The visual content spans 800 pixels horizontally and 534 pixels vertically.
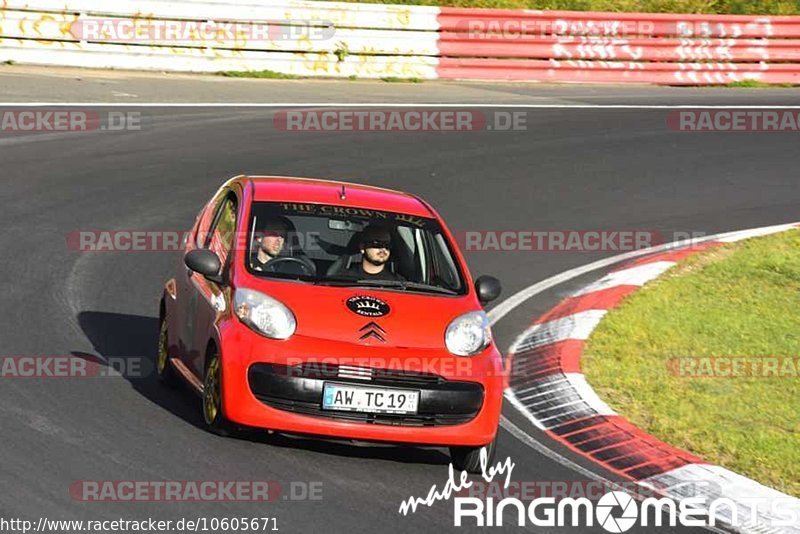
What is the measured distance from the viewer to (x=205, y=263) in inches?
346

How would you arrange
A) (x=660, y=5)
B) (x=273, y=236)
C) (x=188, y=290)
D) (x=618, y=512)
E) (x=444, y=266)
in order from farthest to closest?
(x=660, y=5) → (x=188, y=290) → (x=444, y=266) → (x=273, y=236) → (x=618, y=512)

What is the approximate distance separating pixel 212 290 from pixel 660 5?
2454 centimetres

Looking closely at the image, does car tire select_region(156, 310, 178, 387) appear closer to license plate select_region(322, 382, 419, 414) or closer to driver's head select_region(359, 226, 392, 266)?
driver's head select_region(359, 226, 392, 266)

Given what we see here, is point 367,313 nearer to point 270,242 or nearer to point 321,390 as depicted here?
point 321,390

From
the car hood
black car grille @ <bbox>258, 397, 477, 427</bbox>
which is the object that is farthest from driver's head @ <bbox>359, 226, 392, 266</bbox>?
black car grille @ <bbox>258, 397, 477, 427</bbox>

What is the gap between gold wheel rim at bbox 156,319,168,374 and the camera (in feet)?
32.1

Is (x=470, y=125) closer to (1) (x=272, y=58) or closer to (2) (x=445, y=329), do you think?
(1) (x=272, y=58)

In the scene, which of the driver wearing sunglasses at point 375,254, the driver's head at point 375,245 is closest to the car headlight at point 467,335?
the driver wearing sunglasses at point 375,254

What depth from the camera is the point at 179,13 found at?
75.2 ft

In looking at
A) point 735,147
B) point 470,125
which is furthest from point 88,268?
point 735,147

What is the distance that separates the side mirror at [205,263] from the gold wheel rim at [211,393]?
22.9 inches

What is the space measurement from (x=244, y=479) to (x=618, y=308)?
5.41 m

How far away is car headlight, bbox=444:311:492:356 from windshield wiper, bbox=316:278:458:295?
0.31 m

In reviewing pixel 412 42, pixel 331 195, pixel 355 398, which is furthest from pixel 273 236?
pixel 412 42
